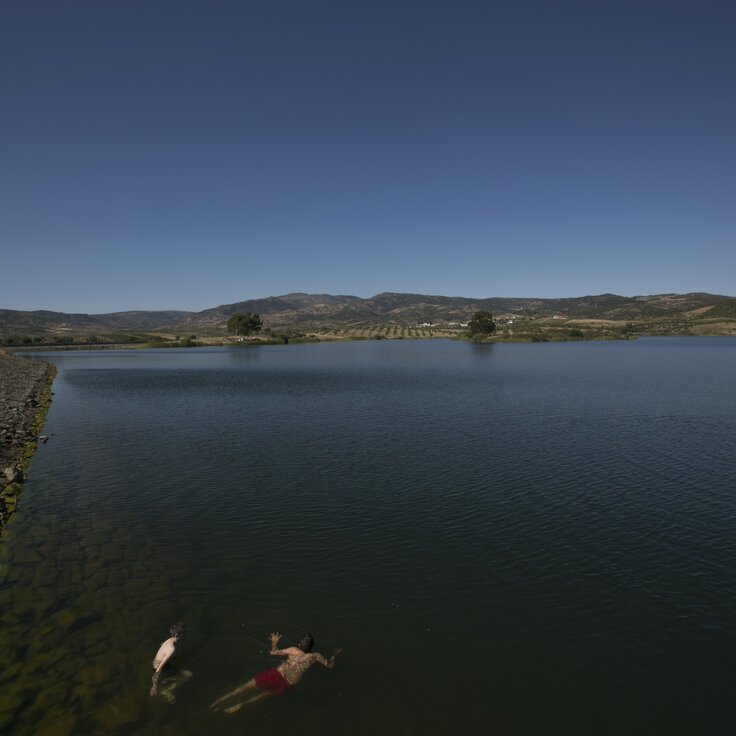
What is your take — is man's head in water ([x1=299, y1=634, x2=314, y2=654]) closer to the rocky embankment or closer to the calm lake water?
the calm lake water

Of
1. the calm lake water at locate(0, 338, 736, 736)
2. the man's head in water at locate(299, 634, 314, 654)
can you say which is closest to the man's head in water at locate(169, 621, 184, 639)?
the calm lake water at locate(0, 338, 736, 736)

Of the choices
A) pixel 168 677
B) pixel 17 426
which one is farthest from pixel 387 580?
pixel 17 426

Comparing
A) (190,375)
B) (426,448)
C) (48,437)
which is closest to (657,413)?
(426,448)

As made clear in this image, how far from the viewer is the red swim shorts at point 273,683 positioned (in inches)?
532

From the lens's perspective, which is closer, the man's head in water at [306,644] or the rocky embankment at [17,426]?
the man's head in water at [306,644]

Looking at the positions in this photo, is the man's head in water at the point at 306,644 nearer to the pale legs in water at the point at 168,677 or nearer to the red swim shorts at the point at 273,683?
the red swim shorts at the point at 273,683

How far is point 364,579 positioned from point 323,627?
3.37 metres

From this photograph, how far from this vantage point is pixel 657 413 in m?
52.3

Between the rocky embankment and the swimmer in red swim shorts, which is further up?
the rocky embankment

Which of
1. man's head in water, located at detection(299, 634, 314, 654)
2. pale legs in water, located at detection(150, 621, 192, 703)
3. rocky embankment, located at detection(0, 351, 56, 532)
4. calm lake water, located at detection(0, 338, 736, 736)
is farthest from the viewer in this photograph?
rocky embankment, located at detection(0, 351, 56, 532)

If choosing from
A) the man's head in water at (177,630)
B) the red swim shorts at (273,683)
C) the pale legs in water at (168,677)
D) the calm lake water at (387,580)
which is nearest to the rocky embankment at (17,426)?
the calm lake water at (387,580)

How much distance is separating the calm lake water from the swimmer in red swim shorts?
10.6 inches

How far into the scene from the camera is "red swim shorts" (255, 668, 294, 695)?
44.3ft

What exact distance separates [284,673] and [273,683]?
37 centimetres
